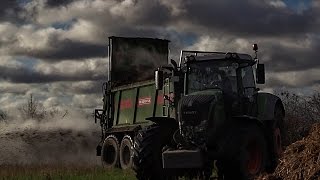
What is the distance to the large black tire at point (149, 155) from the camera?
11406mm

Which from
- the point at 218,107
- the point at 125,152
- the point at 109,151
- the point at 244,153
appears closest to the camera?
the point at 244,153

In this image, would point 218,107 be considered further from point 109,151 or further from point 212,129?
point 109,151

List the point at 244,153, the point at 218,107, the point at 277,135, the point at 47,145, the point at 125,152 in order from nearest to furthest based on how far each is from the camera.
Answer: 1. the point at 244,153
2. the point at 218,107
3. the point at 277,135
4. the point at 125,152
5. the point at 47,145

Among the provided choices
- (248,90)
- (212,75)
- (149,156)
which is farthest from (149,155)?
(248,90)

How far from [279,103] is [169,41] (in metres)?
7.97

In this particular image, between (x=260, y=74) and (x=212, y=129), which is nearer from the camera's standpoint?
(x=212, y=129)

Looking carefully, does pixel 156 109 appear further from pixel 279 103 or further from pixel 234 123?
pixel 234 123

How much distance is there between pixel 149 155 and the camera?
37.4ft

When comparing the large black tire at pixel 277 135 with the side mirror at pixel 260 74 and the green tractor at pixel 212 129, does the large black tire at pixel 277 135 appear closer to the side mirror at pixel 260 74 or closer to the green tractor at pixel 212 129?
the green tractor at pixel 212 129

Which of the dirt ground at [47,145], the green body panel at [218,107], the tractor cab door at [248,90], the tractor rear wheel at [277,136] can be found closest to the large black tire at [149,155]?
the green body panel at [218,107]

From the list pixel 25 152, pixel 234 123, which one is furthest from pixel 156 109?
pixel 25 152

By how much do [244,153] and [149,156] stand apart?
5.86 feet

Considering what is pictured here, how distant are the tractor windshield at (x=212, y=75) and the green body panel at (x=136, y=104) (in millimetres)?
5156

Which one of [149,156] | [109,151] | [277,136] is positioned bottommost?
[109,151]
